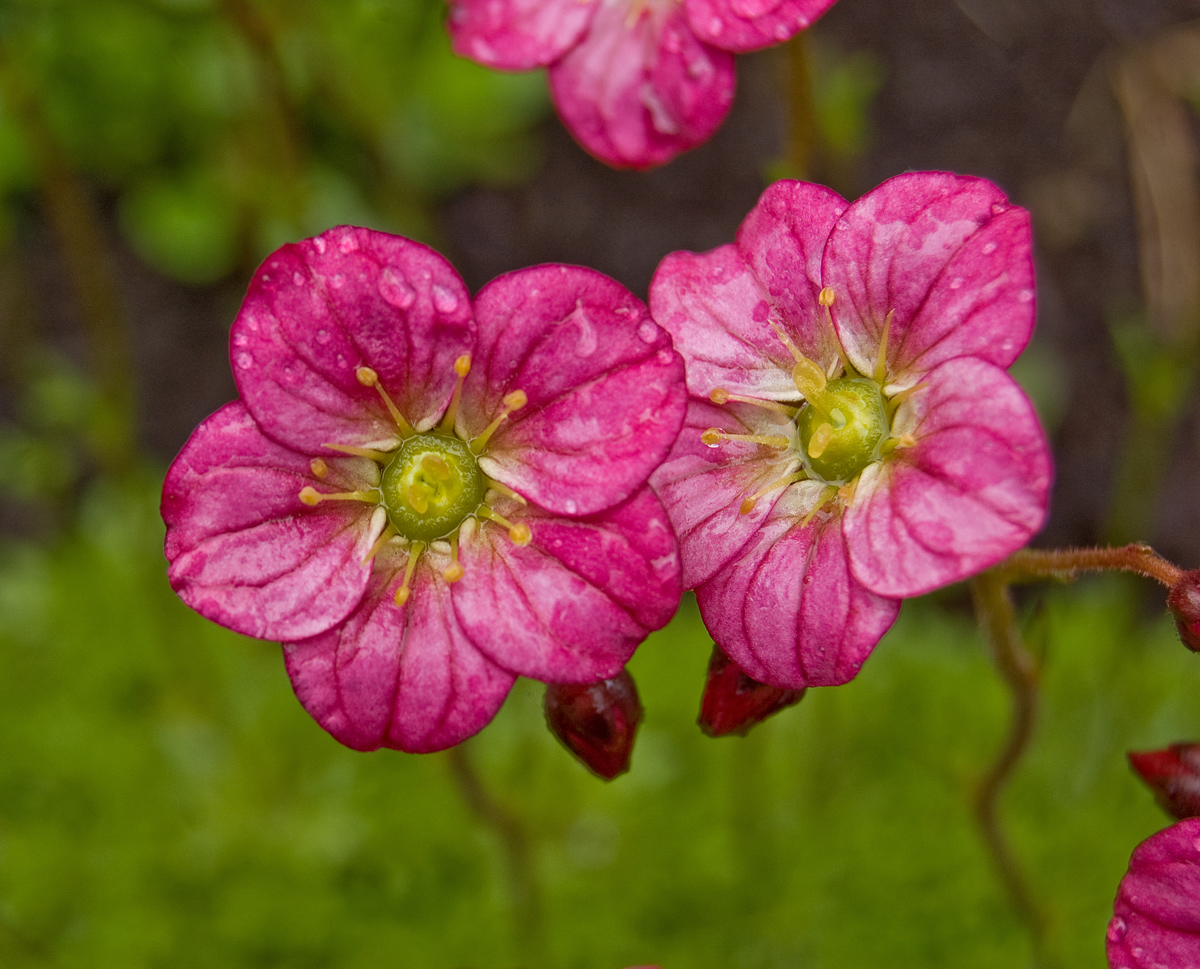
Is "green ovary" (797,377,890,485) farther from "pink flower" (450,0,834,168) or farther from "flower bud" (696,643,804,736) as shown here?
"pink flower" (450,0,834,168)

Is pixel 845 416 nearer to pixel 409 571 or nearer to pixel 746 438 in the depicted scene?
pixel 746 438

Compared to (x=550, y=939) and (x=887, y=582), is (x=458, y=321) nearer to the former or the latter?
(x=887, y=582)

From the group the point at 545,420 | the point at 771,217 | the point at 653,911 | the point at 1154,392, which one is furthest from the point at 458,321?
the point at 653,911

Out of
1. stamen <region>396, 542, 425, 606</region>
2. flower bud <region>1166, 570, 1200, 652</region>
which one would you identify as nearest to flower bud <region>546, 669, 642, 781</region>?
stamen <region>396, 542, 425, 606</region>

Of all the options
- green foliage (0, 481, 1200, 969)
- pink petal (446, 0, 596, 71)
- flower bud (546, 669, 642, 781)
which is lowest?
green foliage (0, 481, 1200, 969)

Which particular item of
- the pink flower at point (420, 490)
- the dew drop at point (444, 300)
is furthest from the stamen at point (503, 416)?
the dew drop at point (444, 300)

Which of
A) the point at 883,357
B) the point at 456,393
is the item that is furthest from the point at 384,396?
the point at 883,357
